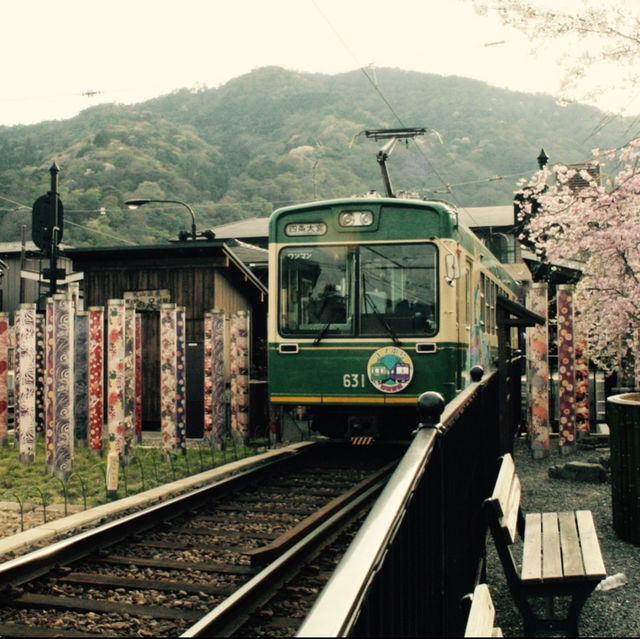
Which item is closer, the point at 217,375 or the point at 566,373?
the point at 566,373

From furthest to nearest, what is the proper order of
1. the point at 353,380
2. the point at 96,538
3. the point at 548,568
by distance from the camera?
the point at 353,380, the point at 96,538, the point at 548,568

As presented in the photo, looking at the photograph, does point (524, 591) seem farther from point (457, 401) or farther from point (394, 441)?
point (394, 441)

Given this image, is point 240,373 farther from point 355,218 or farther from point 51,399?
point 355,218

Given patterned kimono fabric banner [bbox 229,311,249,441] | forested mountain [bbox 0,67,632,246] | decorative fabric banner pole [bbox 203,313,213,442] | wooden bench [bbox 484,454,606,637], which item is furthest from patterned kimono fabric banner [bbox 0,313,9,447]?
forested mountain [bbox 0,67,632,246]

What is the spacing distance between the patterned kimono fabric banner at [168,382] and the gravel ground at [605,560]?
5.01 m

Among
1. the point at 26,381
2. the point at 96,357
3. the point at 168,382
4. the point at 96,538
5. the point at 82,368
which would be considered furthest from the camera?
the point at 82,368

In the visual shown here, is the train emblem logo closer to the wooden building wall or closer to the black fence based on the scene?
the black fence

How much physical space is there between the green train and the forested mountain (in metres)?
38.8

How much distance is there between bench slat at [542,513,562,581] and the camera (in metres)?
4.30

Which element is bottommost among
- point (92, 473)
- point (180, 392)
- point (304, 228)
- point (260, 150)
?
point (92, 473)

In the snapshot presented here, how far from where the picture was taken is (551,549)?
185 inches

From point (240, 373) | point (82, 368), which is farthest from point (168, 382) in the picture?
point (240, 373)

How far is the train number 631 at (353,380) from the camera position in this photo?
9.98 metres

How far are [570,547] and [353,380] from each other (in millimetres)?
5458
